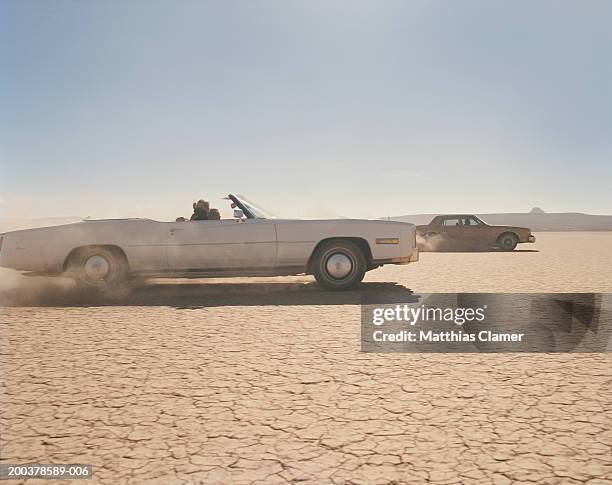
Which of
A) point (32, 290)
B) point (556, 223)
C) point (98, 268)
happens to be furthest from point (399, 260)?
point (556, 223)

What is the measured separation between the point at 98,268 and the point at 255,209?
8.13 ft

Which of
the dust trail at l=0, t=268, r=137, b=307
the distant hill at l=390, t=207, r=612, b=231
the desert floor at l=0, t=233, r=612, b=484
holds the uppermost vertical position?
the distant hill at l=390, t=207, r=612, b=231

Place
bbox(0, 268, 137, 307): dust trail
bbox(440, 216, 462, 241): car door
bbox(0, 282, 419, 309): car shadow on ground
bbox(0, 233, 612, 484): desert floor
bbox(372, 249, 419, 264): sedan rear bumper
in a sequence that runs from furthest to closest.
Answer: bbox(440, 216, 462, 241): car door
bbox(372, 249, 419, 264): sedan rear bumper
bbox(0, 268, 137, 307): dust trail
bbox(0, 282, 419, 309): car shadow on ground
bbox(0, 233, 612, 484): desert floor

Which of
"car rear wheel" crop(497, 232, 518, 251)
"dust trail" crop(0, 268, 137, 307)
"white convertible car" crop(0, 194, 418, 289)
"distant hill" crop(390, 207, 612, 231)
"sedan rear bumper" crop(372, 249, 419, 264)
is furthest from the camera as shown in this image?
"distant hill" crop(390, 207, 612, 231)

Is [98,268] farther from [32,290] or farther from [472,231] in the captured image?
[472,231]

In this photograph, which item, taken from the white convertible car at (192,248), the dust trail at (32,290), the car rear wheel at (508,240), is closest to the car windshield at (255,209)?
the white convertible car at (192,248)

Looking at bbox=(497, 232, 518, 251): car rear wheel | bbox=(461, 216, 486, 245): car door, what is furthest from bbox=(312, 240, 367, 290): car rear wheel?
bbox=(497, 232, 518, 251): car rear wheel

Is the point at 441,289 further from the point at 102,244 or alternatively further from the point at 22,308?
the point at 22,308

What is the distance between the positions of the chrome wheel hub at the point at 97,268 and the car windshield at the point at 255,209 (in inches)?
86.3

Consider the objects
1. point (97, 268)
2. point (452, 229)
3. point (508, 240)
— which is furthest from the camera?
point (452, 229)

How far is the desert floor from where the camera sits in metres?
2.16

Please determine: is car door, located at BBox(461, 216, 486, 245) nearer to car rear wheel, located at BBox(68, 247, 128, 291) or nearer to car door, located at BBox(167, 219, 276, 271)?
car door, located at BBox(167, 219, 276, 271)

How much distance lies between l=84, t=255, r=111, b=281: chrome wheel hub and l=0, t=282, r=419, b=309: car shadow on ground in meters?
0.34

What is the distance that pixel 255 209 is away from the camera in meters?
7.27
